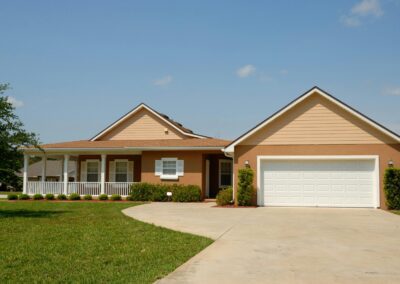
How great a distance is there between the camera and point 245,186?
2081cm

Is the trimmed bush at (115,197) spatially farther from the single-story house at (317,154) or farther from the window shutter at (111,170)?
the single-story house at (317,154)

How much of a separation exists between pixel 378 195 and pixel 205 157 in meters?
9.75

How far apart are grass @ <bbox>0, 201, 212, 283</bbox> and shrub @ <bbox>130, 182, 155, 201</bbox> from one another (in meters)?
11.2

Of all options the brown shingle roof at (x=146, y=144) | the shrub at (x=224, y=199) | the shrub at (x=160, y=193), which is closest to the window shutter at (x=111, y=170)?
the brown shingle roof at (x=146, y=144)

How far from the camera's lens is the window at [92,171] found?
2888cm

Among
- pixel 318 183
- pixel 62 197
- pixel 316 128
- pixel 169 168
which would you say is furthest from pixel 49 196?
pixel 316 128

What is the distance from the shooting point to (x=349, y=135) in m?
20.5

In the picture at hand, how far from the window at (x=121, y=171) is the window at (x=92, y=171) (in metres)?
1.37

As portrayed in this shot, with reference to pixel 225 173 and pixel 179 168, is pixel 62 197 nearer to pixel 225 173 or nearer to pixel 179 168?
pixel 179 168

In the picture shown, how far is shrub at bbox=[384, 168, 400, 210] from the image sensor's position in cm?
1945

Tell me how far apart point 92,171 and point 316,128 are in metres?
14.8

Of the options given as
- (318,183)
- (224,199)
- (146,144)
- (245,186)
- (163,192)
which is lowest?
(224,199)

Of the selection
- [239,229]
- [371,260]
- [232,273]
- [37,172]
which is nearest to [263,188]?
[239,229]

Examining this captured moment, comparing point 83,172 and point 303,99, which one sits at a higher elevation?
point 303,99
